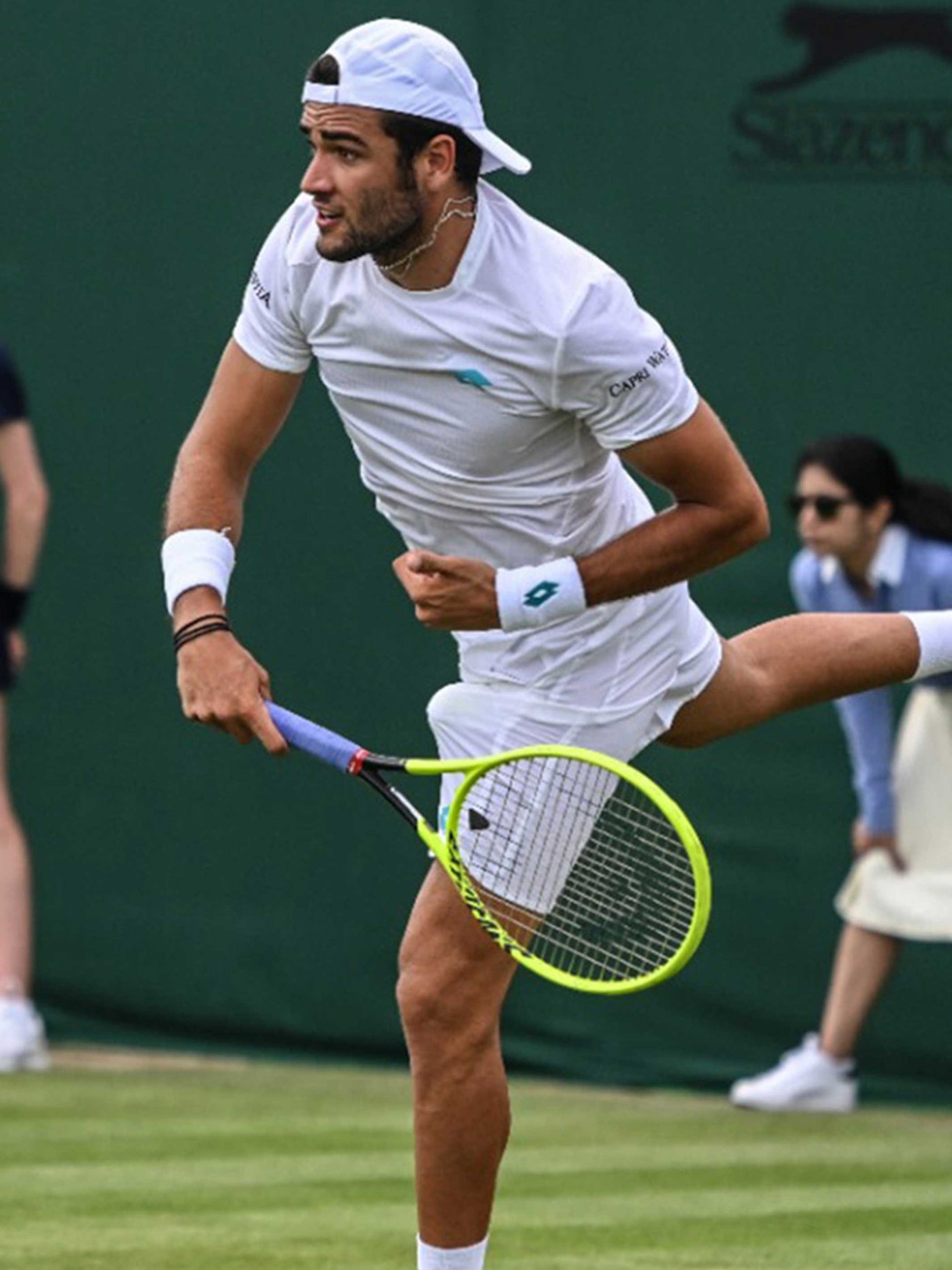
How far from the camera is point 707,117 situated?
8164 millimetres

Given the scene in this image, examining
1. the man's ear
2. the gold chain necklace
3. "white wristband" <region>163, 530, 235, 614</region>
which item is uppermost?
the man's ear

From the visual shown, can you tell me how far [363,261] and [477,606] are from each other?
1.73 feet

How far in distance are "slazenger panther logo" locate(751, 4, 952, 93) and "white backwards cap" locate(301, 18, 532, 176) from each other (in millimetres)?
3623

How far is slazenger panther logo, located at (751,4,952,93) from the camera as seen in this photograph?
7.90 metres

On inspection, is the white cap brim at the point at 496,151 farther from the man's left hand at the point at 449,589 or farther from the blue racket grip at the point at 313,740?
the blue racket grip at the point at 313,740

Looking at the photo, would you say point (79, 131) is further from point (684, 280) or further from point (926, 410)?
point (926, 410)

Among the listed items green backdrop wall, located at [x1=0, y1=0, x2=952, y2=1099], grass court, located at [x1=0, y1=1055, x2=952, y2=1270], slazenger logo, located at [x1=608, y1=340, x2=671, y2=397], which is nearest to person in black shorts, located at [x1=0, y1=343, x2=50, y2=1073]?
grass court, located at [x1=0, y1=1055, x2=952, y2=1270]

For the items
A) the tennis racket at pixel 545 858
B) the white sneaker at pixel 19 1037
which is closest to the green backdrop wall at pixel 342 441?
the white sneaker at pixel 19 1037

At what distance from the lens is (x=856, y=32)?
26.0ft

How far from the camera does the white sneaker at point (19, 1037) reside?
789 centimetres

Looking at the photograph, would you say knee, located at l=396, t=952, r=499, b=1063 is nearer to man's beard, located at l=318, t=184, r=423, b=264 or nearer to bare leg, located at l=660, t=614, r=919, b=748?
bare leg, located at l=660, t=614, r=919, b=748

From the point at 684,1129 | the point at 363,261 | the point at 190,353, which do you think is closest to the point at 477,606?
the point at 363,261

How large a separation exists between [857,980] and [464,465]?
10.8 ft

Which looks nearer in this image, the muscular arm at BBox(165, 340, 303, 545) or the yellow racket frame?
the yellow racket frame
